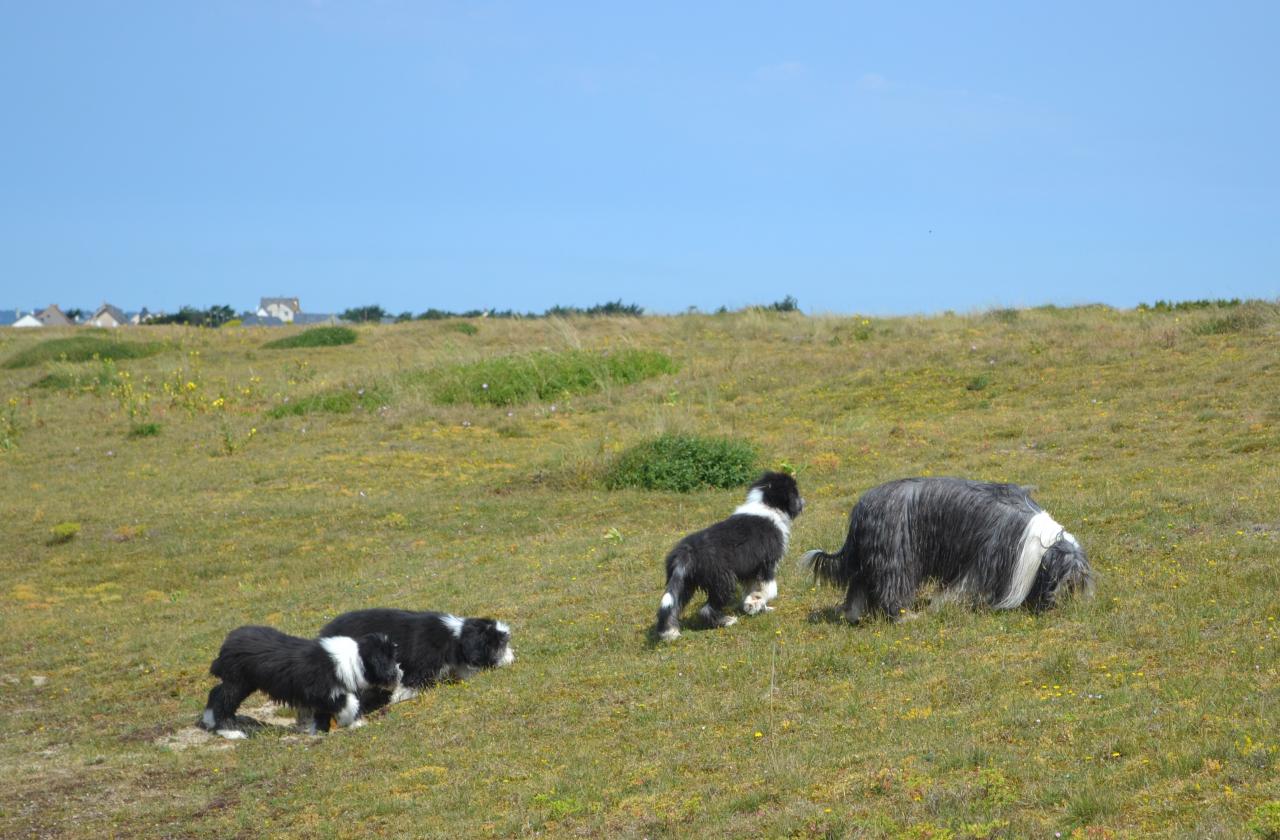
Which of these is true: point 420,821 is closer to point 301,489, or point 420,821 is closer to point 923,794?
point 923,794

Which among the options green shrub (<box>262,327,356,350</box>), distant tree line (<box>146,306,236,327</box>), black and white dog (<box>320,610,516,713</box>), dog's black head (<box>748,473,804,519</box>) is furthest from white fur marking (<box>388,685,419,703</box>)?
distant tree line (<box>146,306,236,327</box>)

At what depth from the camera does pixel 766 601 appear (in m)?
10.8

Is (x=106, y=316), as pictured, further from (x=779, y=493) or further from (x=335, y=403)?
(x=779, y=493)

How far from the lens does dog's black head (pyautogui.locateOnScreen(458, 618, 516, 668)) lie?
10461 millimetres

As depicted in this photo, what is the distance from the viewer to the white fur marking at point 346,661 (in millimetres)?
9492

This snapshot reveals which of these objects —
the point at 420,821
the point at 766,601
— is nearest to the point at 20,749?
the point at 420,821

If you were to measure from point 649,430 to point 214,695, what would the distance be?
41.2 feet

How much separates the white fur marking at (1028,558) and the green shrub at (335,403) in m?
19.4

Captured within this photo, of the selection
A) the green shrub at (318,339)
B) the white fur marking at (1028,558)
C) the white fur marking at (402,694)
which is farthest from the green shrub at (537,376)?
the white fur marking at (1028,558)

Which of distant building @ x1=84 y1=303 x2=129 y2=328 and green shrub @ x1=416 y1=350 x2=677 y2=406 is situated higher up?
distant building @ x1=84 y1=303 x2=129 y2=328

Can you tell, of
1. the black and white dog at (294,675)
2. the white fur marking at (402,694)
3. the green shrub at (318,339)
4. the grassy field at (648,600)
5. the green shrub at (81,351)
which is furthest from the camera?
the green shrub at (318,339)

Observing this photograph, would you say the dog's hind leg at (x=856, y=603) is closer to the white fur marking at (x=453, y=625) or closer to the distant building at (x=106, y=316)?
the white fur marking at (x=453, y=625)

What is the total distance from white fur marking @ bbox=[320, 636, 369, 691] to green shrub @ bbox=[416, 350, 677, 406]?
17.2 metres

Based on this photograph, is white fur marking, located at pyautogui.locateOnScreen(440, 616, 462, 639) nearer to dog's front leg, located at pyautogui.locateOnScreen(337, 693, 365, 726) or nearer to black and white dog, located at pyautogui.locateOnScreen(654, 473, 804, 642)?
dog's front leg, located at pyautogui.locateOnScreen(337, 693, 365, 726)
